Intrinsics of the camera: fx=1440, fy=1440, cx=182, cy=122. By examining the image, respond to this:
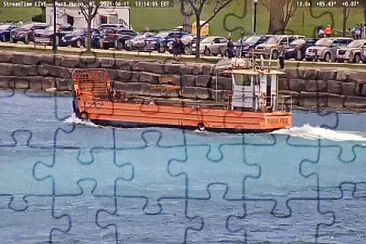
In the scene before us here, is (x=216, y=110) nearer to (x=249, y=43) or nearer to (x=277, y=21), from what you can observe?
(x=249, y=43)

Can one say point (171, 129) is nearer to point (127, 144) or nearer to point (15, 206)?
point (127, 144)

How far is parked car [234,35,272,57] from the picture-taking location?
48.5 m

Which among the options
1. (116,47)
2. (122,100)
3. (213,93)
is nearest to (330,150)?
(122,100)

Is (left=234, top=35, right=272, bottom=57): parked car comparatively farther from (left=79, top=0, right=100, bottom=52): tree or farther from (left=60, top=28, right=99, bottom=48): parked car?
(left=60, top=28, right=99, bottom=48): parked car

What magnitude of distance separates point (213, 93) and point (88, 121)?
30.0 feet

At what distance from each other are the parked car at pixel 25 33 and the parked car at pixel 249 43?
939 centimetres

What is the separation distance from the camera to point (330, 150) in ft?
107
